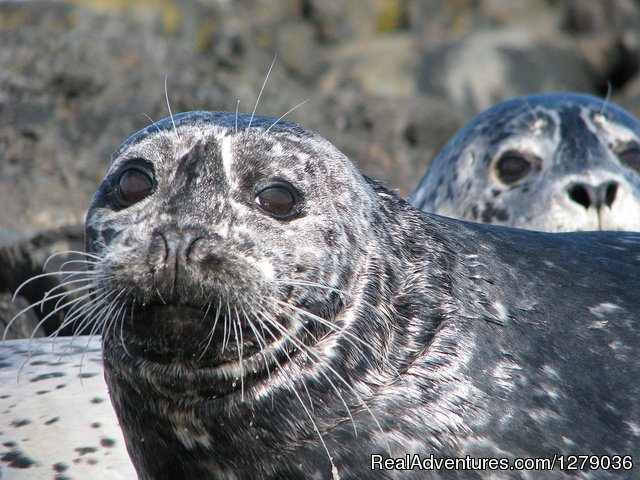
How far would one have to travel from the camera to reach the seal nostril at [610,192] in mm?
5075

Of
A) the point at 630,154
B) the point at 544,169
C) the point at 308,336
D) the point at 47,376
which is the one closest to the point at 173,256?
the point at 308,336

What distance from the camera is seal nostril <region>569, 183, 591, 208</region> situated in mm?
5129

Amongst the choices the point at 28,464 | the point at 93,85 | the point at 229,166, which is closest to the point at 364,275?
the point at 229,166

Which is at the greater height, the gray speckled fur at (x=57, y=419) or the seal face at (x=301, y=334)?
the seal face at (x=301, y=334)

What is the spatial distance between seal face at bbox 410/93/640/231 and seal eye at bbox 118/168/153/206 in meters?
3.00

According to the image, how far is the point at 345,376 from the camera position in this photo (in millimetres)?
2680

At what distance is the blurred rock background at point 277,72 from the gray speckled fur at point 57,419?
1126 millimetres

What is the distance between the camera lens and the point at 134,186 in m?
2.72

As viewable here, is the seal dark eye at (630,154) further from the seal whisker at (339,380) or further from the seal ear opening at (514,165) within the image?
the seal whisker at (339,380)

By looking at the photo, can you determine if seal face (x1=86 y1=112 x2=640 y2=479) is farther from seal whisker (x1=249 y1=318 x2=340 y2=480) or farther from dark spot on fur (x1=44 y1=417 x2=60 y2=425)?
dark spot on fur (x1=44 y1=417 x2=60 y2=425)

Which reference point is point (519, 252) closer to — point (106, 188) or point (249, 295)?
point (249, 295)

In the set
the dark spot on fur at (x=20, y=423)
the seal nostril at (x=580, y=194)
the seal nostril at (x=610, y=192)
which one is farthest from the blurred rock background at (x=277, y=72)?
the seal nostril at (x=610, y=192)

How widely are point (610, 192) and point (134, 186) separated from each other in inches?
127

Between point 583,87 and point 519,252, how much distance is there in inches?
860
